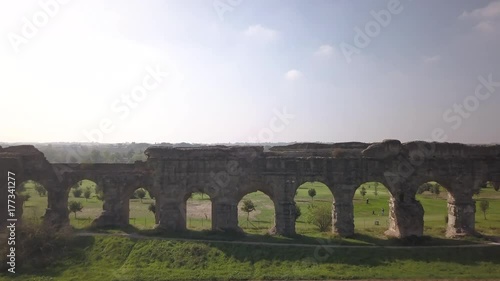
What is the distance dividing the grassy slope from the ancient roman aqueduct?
8.72ft

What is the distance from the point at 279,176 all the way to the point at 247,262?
5959mm

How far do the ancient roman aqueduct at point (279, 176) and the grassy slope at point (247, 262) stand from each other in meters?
2.66

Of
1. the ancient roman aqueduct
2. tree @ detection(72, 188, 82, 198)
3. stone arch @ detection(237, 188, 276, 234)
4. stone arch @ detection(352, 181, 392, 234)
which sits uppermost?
the ancient roman aqueduct

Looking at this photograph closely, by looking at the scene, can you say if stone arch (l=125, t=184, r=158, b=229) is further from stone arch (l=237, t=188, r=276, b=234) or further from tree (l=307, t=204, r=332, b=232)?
tree (l=307, t=204, r=332, b=232)

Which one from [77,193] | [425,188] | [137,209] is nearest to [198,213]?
[137,209]

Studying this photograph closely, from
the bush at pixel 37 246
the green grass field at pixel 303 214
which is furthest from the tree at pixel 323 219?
the bush at pixel 37 246

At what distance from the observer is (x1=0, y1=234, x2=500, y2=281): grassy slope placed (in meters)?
18.4

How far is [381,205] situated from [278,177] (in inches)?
976

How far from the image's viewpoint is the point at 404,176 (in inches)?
904

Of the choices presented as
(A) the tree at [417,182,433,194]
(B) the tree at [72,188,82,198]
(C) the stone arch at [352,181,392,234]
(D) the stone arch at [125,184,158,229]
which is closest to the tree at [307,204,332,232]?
(C) the stone arch at [352,181,392,234]

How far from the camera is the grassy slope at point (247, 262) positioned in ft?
60.3

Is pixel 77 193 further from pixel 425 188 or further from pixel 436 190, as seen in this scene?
pixel 436 190

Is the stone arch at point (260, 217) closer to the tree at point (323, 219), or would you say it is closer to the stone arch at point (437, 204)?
the tree at point (323, 219)

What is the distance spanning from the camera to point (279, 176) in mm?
23438
